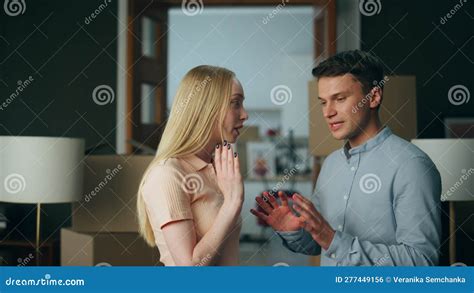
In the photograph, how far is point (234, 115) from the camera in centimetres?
151

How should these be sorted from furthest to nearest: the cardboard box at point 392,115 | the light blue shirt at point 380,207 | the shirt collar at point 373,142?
the cardboard box at point 392,115 < the shirt collar at point 373,142 < the light blue shirt at point 380,207

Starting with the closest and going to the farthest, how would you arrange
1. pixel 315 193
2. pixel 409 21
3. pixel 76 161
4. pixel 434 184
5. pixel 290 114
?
1. pixel 434 184
2. pixel 315 193
3. pixel 409 21
4. pixel 76 161
5. pixel 290 114

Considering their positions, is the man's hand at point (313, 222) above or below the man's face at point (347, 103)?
below

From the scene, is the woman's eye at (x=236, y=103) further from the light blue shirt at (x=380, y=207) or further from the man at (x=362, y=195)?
the light blue shirt at (x=380, y=207)

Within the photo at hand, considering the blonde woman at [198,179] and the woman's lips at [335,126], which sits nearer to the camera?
the blonde woman at [198,179]

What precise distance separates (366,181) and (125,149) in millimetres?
1000

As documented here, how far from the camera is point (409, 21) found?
2.01 metres

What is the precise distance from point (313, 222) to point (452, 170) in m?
0.67

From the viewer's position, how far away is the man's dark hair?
1623 mm

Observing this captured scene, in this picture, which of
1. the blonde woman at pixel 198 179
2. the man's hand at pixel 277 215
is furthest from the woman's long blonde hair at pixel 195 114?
the man's hand at pixel 277 215

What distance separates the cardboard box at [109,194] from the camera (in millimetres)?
2061

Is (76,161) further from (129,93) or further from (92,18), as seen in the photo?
(92,18)

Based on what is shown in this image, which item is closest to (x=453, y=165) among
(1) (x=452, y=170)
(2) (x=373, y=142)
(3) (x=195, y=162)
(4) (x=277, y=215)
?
(1) (x=452, y=170)

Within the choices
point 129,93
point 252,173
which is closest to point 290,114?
point 252,173
